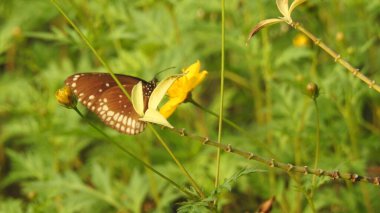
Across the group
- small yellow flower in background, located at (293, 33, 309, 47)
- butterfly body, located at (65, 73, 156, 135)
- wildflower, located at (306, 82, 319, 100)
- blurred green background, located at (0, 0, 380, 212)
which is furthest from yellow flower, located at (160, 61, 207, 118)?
small yellow flower in background, located at (293, 33, 309, 47)

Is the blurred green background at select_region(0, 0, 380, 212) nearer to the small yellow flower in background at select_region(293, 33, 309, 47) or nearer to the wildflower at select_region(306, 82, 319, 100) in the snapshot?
the small yellow flower in background at select_region(293, 33, 309, 47)

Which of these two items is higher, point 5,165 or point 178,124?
point 178,124

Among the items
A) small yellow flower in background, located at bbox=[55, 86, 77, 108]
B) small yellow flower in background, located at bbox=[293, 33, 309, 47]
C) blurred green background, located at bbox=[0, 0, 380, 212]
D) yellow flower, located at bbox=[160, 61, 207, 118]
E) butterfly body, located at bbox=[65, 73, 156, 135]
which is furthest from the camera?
small yellow flower in background, located at bbox=[293, 33, 309, 47]

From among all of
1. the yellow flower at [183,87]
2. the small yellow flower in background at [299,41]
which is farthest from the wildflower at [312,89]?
the small yellow flower in background at [299,41]

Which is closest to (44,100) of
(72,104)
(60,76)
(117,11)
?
(60,76)

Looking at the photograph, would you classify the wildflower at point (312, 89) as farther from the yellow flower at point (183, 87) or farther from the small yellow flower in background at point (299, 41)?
the small yellow flower in background at point (299, 41)

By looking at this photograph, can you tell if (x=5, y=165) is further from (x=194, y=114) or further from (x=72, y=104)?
(x=72, y=104)

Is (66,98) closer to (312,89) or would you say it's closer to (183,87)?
(183,87)

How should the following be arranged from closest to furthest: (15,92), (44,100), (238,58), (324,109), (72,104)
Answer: (72,104)
(324,109)
(44,100)
(15,92)
(238,58)
